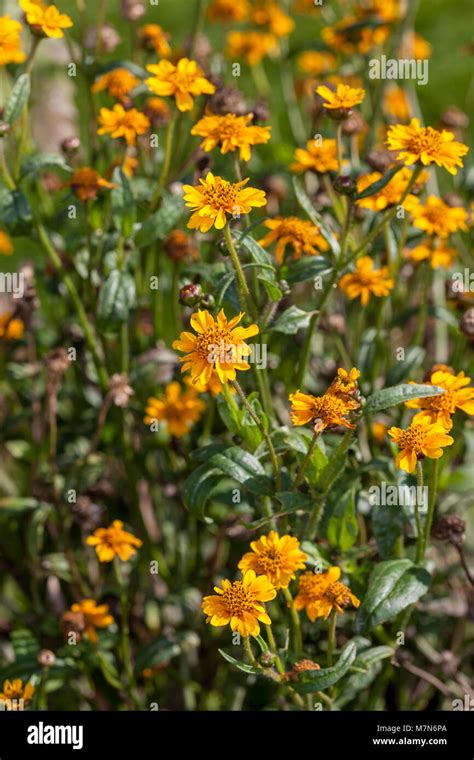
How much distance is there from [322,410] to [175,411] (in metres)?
0.54

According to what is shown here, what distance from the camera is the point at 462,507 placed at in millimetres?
2020

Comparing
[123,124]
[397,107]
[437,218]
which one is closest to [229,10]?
[397,107]

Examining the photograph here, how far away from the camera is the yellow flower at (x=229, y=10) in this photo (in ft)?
8.87

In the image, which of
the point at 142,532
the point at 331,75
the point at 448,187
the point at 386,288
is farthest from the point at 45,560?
the point at 448,187

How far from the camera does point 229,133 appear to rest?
1.59 meters

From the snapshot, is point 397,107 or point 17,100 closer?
point 17,100

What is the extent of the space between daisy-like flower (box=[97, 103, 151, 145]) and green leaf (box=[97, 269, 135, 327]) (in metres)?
0.25

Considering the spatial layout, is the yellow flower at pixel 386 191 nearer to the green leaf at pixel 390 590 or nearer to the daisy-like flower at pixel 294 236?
the daisy-like flower at pixel 294 236

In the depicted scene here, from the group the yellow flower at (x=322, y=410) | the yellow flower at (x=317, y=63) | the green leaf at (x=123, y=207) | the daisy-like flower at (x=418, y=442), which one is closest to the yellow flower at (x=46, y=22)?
the green leaf at (x=123, y=207)

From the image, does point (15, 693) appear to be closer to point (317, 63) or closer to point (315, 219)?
point (315, 219)

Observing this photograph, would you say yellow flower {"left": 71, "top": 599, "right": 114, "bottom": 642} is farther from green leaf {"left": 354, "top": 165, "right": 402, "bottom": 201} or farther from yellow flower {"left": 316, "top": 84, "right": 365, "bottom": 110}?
yellow flower {"left": 316, "top": 84, "right": 365, "bottom": 110}

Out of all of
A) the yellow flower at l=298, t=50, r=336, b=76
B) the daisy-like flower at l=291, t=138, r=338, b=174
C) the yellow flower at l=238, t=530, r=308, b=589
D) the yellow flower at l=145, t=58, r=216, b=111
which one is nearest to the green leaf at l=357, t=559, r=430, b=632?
the yellow flower at l=238, t=530, r=308, b=589

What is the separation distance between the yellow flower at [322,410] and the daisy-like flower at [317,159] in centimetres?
57

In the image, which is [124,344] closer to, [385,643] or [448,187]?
[385,643]
